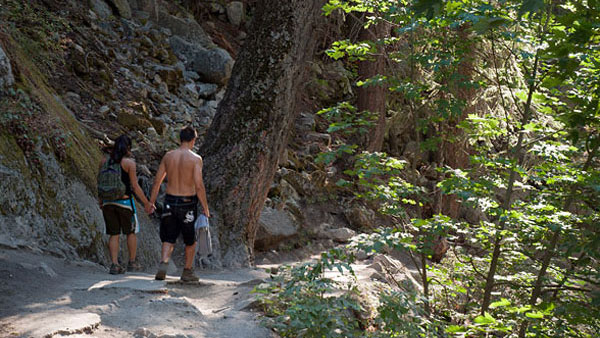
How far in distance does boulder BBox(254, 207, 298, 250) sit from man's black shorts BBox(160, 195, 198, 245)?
4211 mm

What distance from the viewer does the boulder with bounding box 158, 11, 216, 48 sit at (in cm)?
1500

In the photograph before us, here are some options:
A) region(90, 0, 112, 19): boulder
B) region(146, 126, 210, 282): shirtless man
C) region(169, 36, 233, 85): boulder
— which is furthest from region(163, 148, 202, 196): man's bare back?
region(90, 0, 112, 19): boulder

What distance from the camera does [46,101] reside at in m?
6.78

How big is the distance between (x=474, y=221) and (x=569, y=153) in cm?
1065

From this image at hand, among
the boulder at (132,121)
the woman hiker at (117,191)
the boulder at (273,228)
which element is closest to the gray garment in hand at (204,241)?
the woman hiker at (117,191)

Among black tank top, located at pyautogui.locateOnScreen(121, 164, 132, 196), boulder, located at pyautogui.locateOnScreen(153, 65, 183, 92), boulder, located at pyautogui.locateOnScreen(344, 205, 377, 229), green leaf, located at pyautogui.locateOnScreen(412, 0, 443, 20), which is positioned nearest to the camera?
green leaf, located at pyautogui.locateOnScreen(412, 0, 443, 20)

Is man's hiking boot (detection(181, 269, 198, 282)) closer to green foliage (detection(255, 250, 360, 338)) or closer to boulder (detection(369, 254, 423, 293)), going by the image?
green foliage (detection(255, 250, 360, 338))

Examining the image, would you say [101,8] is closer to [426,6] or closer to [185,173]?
[185,173]

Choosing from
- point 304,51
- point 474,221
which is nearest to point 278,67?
point 304,51

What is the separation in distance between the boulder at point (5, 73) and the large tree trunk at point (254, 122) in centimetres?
299

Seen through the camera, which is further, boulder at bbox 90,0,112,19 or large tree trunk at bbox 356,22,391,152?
large tree trunk at bbox 356,22,391,152

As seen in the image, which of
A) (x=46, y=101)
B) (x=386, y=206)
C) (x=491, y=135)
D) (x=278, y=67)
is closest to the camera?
(x=491, y=135)

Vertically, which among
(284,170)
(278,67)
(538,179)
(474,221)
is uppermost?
(278,67)

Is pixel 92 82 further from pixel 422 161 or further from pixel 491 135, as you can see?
pixel 422 161
